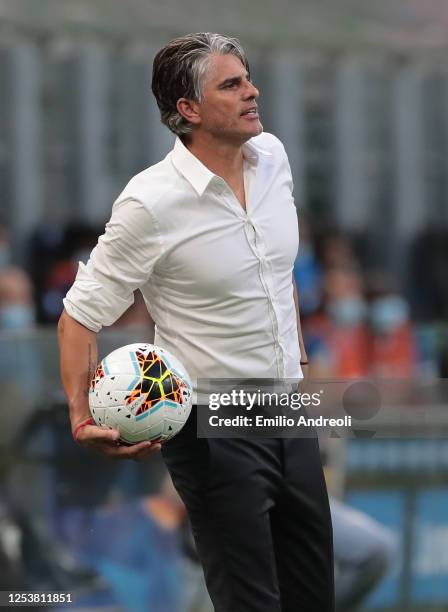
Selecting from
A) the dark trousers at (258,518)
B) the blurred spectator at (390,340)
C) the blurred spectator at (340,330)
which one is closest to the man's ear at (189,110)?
the dark trousers at (258,518)

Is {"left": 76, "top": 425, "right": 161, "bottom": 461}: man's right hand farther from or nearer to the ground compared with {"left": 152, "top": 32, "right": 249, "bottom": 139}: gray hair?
nearer to the ground

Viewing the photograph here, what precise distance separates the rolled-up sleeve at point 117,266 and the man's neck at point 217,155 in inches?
11.0

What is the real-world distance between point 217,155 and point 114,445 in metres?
0.92

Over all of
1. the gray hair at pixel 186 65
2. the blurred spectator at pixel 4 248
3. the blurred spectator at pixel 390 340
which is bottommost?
the blurred spectator at pixel 390 340

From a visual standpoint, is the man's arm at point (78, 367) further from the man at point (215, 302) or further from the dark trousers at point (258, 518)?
the dark trousers at point (258, 518)

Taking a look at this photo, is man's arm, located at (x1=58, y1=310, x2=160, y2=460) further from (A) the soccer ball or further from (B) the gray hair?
(B) the gray hair

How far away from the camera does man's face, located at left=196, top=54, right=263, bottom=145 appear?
4184 millimetres

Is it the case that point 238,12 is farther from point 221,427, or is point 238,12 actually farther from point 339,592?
point 221,427

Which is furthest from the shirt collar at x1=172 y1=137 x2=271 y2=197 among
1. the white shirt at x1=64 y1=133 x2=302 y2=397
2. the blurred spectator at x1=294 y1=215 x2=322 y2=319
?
the blurred spectator at x1=294 y1=215 x2=322 y2=319

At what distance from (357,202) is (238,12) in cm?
205

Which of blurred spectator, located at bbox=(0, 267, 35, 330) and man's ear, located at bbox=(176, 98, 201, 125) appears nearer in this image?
man's ear, located at bbox=(176, 98, 201, 125)

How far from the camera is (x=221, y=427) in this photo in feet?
13.8

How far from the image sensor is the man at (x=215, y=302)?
164 inches

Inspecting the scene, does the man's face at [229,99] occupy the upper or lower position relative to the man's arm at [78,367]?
upper
